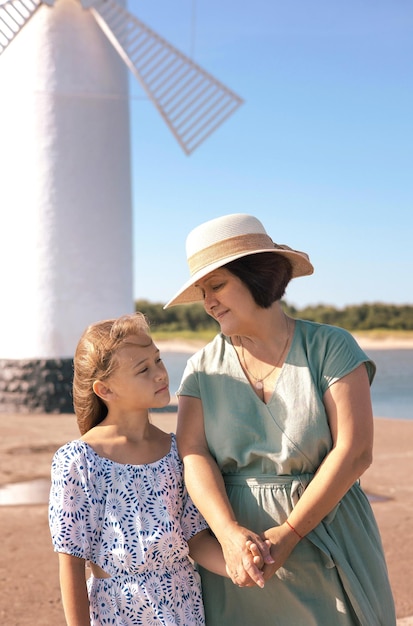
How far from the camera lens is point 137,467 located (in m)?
2.03

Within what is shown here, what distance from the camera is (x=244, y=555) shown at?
6.20 ft

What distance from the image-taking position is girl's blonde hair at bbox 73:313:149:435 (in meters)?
2.06

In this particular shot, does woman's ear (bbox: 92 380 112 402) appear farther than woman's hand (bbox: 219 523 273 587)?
Yes

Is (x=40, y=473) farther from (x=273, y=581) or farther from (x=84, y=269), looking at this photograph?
(x=273, y=581)

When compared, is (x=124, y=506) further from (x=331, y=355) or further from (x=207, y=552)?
(x=331, y=355)

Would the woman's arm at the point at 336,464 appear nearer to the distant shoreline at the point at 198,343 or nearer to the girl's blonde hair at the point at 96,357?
the girl's blonde hair at the point at 96,357

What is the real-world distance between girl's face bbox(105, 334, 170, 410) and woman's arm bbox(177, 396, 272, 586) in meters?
0.08

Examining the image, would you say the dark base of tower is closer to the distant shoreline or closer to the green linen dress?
the green linen dress

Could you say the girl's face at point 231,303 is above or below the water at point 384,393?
above

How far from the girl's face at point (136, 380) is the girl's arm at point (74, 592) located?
0.36m

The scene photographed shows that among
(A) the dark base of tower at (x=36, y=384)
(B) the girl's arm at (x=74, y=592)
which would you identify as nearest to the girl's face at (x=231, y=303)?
(B) the girl's arm at (x=74, y=592)

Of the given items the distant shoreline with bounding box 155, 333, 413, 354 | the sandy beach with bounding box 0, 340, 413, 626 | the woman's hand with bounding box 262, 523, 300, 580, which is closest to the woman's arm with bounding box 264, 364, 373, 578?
the woman's hand with bounding box 262, 523, 300, 580

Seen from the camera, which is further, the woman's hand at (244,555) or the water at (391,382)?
the water at (391,382)

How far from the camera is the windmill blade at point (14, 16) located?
10.5 metres
